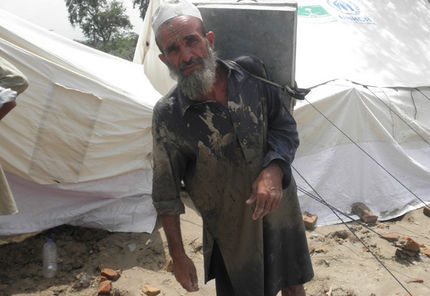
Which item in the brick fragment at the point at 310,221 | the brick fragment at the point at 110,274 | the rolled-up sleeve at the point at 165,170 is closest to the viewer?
the rolled-up sleeve at the point at 165,170

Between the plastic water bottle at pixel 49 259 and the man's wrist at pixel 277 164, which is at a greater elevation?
the man's wrist at pixel 277 164

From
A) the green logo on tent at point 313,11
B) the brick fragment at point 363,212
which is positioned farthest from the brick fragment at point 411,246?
the green logo on tent at point 313,11

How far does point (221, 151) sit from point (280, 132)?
24 cm

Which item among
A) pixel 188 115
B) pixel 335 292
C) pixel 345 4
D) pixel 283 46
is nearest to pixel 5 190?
pixel 188 115

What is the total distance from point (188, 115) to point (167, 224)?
44cm

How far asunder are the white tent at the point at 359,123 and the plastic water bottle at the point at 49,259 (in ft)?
7.09

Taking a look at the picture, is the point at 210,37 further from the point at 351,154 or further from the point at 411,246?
the point at 351,154

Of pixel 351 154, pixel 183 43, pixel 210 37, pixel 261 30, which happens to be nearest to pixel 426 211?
pixel 351 154

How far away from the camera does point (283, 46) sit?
155 centimetres

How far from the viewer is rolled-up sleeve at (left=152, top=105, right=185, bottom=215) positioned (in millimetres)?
1429

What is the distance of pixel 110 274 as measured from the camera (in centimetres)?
298

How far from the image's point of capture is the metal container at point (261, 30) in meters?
1.54

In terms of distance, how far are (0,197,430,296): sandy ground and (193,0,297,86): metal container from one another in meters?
1.90

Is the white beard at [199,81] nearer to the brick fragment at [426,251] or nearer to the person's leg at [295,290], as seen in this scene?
the person's leg at [295,290]
